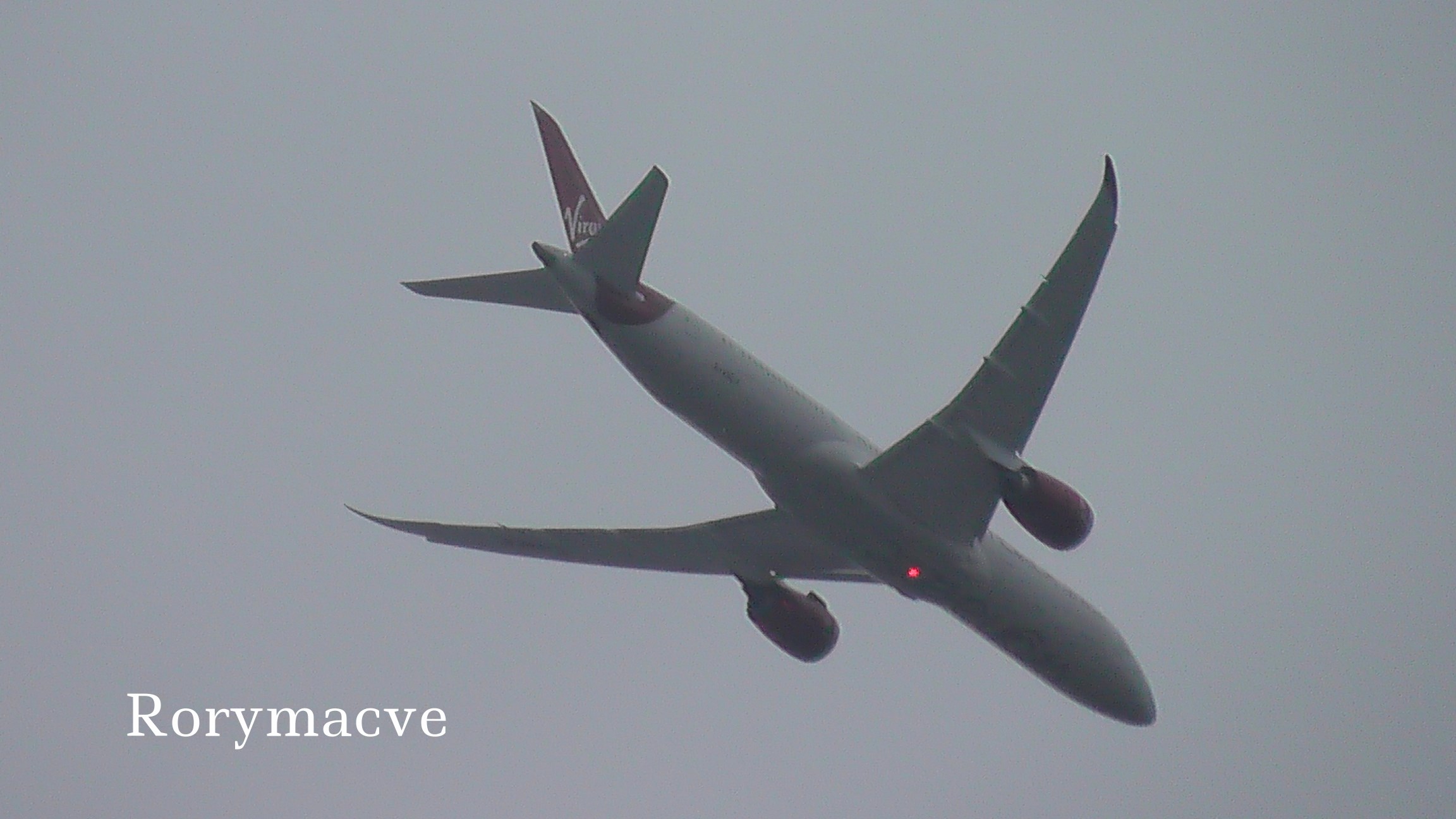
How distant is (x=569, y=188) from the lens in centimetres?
2628

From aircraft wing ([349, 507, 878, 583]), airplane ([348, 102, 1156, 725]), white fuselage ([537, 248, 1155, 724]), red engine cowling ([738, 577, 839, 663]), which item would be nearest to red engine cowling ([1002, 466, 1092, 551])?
airplane ([348, 102, 1156, 725])

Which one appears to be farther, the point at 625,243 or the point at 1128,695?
the point at 1128,695

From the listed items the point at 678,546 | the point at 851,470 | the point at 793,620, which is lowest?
the point at 793,620

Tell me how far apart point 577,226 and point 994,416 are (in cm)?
805

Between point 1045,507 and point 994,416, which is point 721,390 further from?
point 1045,507

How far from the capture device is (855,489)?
966 inches

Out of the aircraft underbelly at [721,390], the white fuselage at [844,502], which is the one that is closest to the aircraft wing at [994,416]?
the white fuselage at [844,502]

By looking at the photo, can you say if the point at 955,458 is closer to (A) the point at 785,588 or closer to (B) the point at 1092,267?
(B) the point at 1092,267

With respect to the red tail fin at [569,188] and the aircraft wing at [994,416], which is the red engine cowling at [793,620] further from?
the red tail fin at [569,188]

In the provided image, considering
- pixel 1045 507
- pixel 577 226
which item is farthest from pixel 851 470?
pixel 577 226

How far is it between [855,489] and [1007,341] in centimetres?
395

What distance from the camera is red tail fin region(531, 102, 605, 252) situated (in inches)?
1029

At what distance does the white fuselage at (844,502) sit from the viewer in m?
23.5

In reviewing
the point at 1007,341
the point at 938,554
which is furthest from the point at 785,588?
the point at 1007,341
